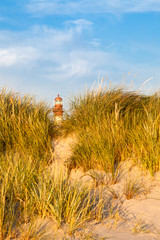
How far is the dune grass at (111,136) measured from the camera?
Result: 17.2ft

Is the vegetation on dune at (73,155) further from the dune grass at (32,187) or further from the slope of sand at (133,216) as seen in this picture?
the slope of sand at (133,216)

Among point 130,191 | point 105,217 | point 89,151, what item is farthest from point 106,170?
point 105,217

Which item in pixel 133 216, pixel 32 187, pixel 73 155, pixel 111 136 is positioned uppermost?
pixel 111 136

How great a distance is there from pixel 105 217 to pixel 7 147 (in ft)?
13.2

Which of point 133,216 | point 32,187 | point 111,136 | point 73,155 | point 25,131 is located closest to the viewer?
point 133,216

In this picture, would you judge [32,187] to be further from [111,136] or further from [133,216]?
[111,136]

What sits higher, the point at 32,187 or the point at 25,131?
the point at 25,131

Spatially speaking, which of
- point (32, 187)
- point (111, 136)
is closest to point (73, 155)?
point (111, 136)

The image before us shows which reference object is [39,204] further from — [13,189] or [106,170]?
[106,170]

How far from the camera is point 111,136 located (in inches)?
225

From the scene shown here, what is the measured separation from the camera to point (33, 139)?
6.64 m

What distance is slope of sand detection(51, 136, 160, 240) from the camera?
2.98 m

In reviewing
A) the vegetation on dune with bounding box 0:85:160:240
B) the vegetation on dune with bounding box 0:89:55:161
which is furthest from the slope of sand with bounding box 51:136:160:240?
the vegetation on dune with bounding box 0:89:55:161

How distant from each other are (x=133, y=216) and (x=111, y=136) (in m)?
2.31
